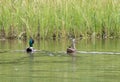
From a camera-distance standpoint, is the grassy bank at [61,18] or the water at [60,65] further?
the grassy bank at [61,18]

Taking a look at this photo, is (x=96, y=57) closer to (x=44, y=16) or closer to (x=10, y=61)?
(x=10, y=61)

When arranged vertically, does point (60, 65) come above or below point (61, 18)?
below

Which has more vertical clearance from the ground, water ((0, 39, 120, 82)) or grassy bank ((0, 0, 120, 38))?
grassy bank ((0, 0, 120, 38))

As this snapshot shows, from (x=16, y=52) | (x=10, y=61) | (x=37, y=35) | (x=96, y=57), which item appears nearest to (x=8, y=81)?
(x=10, y=61)

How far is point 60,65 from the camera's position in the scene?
896cm

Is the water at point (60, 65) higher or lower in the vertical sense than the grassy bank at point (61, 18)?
A: lower

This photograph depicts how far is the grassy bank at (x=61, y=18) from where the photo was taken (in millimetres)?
15641

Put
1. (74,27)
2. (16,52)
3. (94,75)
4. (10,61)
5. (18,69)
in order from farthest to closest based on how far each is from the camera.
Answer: (74,27) → (16,52) → (10,61) → (18,69) → (94,75)

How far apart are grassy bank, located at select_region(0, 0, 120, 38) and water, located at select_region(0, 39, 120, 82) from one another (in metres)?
3.37

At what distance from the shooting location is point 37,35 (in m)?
15.6

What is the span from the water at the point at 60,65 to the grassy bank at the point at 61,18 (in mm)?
3368

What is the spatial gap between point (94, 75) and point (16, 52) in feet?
12.7

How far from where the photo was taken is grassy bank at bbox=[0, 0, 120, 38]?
15.6 meters

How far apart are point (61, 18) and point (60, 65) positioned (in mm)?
6949
